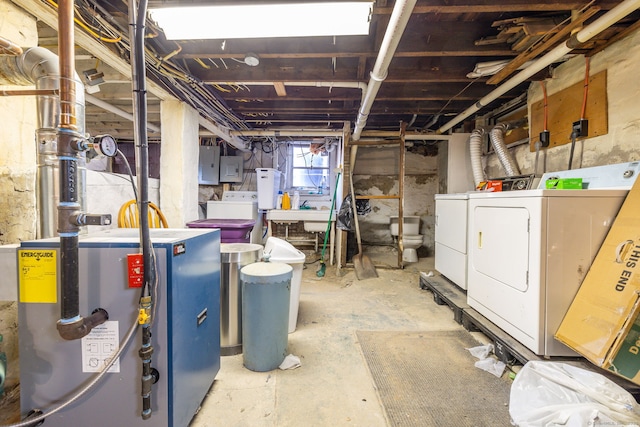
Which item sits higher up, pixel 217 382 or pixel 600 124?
pixel 600 124

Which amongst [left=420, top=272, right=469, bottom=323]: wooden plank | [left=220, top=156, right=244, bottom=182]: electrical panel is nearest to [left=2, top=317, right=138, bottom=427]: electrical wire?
[left=420, top=272, right=469, bottom=323]: wooden plank

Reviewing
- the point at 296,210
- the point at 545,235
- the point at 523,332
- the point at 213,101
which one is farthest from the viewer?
the point at 296,210

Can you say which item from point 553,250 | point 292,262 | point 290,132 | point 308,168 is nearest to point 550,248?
point 553,250

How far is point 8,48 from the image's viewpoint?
3.60ft

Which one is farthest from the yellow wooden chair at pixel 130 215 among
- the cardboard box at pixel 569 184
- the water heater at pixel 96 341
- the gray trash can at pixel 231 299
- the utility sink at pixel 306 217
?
the cardboard box at pixel 569 184

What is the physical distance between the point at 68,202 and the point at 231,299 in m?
1.08

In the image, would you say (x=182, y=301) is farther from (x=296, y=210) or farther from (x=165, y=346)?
(x=296, y=210)

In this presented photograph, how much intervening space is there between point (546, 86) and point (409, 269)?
2.54 metres

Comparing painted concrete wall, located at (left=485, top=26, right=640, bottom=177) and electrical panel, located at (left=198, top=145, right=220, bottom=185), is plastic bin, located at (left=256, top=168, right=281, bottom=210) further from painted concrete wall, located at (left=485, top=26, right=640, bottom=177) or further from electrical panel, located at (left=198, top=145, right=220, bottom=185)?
painted concrete wall, located at (left=485, top=26, right=640, bottom=177)

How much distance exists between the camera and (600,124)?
197cm

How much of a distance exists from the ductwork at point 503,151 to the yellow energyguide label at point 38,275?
3.62 m

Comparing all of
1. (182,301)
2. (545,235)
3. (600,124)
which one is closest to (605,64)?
(600,124)

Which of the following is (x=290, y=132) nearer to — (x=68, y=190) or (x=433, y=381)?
(x=68, y=190)

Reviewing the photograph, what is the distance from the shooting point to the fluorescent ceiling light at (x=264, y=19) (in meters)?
1.45
